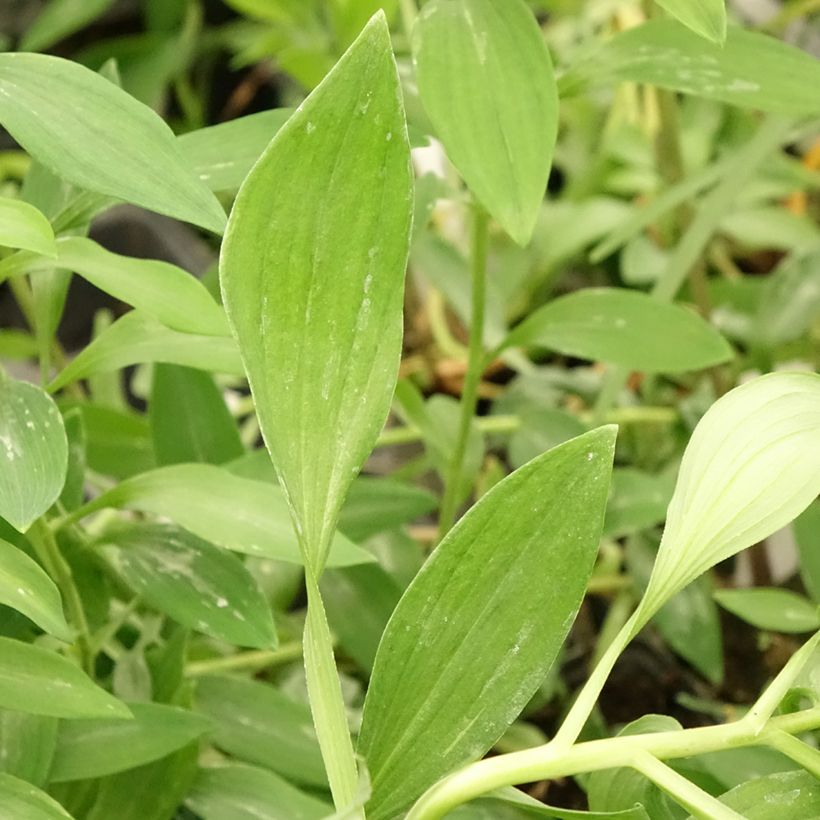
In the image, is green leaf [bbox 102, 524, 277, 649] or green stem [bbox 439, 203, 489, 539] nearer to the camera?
green leaf [bbox 102, 524, 277, 649]

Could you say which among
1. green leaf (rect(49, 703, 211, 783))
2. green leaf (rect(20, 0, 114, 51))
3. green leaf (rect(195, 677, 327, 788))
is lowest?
green leaf (rect(195, 677, 327, 788))

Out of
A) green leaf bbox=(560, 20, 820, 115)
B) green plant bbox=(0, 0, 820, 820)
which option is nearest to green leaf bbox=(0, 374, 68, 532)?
green plant bbox=(0, 0, 820, 820)

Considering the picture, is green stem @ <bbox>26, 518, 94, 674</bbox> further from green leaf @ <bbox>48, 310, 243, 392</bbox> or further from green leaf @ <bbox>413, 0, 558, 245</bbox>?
green leaf @ <bbox>413, 0, 558, 245</bbox>

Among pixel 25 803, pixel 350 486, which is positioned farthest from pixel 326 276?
pixel 25 803

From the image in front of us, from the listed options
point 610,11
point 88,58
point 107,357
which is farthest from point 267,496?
point 88,58

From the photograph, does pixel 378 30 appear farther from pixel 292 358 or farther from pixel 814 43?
pixel 814 43

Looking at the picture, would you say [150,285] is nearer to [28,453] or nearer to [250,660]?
[28,453]

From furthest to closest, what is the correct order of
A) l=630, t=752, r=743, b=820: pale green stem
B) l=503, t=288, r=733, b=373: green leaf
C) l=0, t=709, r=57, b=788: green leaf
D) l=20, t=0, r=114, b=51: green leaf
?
l=20, t=0, r=114, b=51: green leaf < l=503, t=288, r=733, b=373: green leaf < l=0, t=709, r=57, b=788: green leaf < l=630, t=752, r=743, b=820: pale green stem
